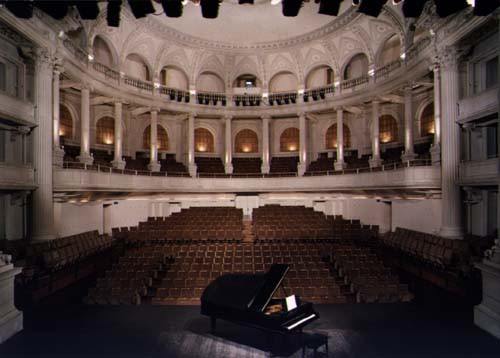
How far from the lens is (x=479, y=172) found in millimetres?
10336

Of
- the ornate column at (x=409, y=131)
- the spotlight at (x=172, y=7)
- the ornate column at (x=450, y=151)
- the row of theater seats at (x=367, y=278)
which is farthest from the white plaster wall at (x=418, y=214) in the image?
the spotlight at (x=172, y=7)

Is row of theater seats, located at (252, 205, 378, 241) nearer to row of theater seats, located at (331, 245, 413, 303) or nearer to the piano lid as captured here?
row of theater seats, located at (331, 245, 413, 303)

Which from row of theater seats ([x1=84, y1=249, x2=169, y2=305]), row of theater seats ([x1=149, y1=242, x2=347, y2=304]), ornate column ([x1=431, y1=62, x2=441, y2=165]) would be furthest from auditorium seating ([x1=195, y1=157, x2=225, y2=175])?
ornate column ([x1=431, y1=62, x2=441, y2=165])

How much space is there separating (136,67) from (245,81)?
673cm

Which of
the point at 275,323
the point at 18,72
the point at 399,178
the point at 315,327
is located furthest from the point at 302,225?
the point at 18,72

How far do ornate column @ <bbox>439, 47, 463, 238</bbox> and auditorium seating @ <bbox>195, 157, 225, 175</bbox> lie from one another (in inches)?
503

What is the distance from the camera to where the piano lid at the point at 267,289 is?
5922 mm

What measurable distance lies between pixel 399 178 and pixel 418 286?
4.98 m

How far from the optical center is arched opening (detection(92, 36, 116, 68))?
17.5 m

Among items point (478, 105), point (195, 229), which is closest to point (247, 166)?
point (195, 229)

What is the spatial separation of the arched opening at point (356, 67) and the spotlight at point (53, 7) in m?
16.3

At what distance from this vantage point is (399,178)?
43.5ft

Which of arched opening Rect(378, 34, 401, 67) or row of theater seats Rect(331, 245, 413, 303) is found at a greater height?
arched opening Rect(378, 34, 401, 67)

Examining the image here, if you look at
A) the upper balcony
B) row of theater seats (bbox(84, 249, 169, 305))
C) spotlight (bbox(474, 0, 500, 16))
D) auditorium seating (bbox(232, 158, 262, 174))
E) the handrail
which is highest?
the upper balcony
